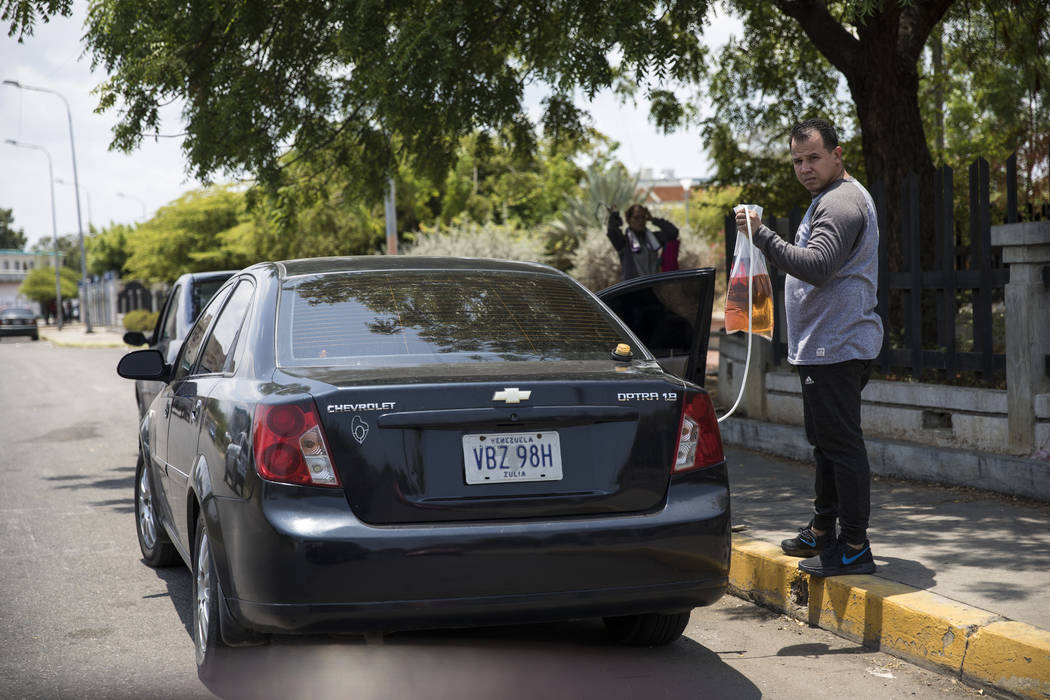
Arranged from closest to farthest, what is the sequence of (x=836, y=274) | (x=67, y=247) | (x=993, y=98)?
(x=836, y=274)
(x=993, y=98)
(x=67, y=247)

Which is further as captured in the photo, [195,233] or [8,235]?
[8,235]

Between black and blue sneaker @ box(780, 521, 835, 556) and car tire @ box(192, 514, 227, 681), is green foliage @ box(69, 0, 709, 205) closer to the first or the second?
black and blue sneaker @ box(780, 521, 835, 556)

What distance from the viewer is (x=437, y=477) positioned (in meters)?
3.47

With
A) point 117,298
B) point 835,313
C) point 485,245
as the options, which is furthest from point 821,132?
point 117,298

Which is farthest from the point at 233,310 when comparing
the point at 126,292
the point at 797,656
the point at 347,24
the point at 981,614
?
the point at 126,292

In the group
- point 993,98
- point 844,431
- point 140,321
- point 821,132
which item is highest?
point 993,98

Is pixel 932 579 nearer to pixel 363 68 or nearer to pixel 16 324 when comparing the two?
pixel 363 68

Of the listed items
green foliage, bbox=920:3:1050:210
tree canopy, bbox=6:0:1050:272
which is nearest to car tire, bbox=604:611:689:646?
tree canopy, bbox=6:0:1050:272

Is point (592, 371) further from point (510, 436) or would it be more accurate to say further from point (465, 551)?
point (465, 551)

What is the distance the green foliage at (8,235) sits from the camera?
552ft

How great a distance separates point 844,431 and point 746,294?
747mm

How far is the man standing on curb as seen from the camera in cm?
455

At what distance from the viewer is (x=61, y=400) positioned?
1689 centimetres

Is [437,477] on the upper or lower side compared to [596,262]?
lower
